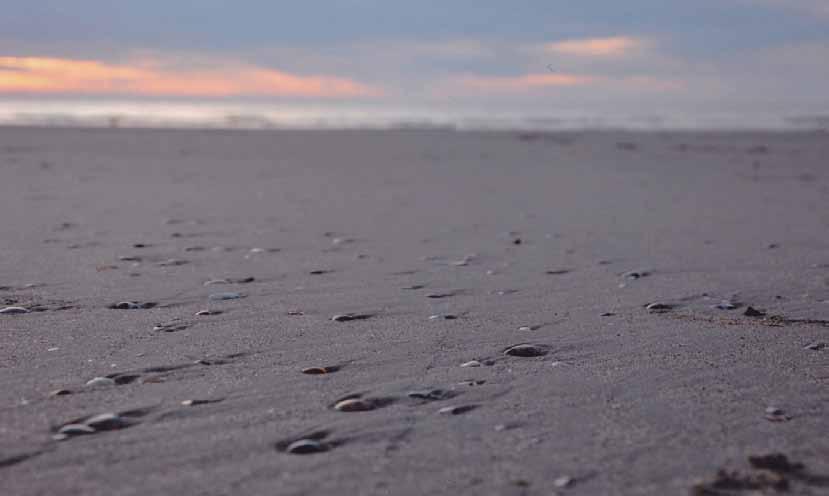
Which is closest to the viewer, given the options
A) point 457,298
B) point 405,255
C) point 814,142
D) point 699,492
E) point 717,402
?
point 699,492

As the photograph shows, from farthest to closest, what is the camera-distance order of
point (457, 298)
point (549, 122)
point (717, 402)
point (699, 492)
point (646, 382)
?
1. point (549, 122)
2. point (457, 298)
3. point (646, 382)
4. point (717, 402)
5. point (699, 492)

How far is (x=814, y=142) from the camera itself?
66.4 feet

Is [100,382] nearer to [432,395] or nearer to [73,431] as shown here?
[73,431]

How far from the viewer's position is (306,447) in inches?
96.6

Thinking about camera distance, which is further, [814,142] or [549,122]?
[549,122]

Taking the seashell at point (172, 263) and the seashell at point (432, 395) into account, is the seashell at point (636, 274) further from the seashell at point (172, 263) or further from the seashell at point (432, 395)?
the seashell at point (172, 263)

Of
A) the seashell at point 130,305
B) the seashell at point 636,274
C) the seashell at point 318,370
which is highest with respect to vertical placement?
the seashell at point 130,305

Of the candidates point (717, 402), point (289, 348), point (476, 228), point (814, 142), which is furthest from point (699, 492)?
point (814, 142)

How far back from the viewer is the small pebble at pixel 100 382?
9.67ft

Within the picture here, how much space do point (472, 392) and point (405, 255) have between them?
112 inches

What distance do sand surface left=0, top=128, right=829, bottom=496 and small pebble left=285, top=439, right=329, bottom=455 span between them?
1 centimetres

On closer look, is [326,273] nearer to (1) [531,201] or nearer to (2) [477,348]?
(2) [477,348]

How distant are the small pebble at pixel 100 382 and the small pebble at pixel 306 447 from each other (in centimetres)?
81

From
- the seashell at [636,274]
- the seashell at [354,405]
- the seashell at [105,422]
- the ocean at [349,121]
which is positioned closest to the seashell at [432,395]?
the seashell at [354,405]
